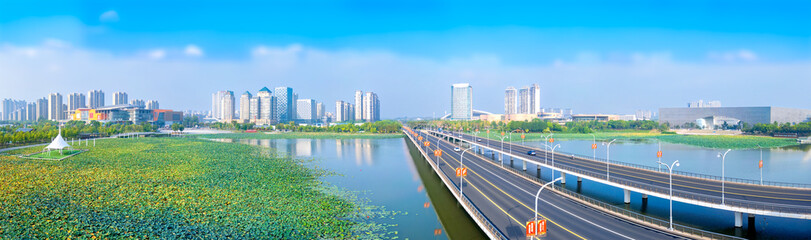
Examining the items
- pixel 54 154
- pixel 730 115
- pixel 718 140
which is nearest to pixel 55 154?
pixel 54 154

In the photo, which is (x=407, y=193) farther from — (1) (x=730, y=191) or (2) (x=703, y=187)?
(1) (x=730, y=191)

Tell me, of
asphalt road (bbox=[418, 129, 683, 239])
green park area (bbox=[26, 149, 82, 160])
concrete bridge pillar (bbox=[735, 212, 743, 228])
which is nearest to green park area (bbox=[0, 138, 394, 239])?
green park area (bbox=[26, 149, 82, 160])

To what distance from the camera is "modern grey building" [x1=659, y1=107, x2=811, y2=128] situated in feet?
491

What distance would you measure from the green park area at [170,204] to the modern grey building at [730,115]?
17537 cm

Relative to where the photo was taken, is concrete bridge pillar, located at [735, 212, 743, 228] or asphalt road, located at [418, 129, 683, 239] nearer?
asphalt road, located at [418, 129, 683, 239]

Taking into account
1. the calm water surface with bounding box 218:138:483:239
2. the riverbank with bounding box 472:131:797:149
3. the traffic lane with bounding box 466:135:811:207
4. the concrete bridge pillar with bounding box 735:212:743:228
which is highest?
the traffic lane with bounding box 466:135:811:207

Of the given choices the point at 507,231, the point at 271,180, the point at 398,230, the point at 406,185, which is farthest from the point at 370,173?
the point at 507,231

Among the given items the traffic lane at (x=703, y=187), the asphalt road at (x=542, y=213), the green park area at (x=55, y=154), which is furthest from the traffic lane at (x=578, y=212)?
the green park area at (x=55, y=154)

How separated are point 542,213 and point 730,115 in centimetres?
18027

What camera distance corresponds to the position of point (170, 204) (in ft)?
94.8

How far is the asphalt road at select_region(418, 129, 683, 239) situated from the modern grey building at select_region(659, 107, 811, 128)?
165269 millimetres

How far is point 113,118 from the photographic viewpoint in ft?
540

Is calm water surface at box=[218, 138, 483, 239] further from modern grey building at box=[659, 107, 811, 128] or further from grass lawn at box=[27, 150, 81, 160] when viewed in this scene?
modern grey building at box=[659, 107, 811, 128]

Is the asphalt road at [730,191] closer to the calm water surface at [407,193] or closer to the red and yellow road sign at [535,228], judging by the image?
the calm water surface at [407,193]
